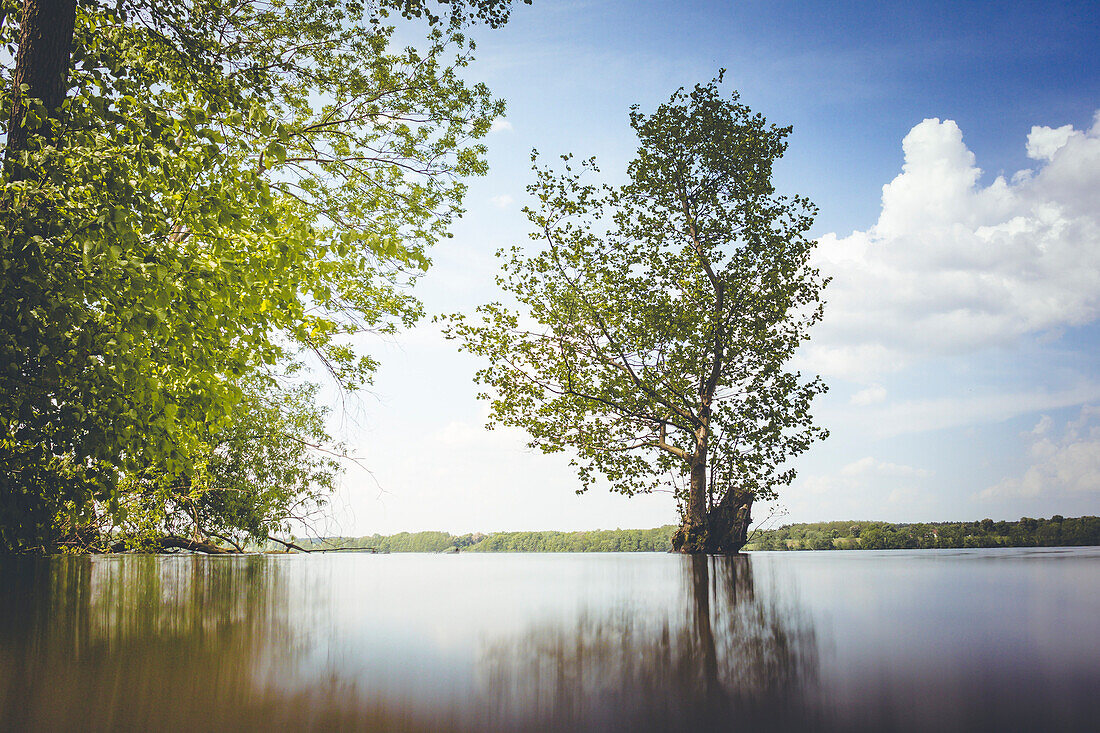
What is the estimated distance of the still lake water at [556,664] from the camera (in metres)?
1.30

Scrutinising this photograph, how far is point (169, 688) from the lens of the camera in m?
1.51

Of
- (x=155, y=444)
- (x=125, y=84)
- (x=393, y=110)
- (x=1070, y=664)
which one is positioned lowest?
(x=1070, y=664)

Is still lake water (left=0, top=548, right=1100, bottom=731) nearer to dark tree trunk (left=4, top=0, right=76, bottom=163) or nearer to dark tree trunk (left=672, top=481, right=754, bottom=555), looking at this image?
dark tree trunk (left=4, top=0, right=76, bottom=163)

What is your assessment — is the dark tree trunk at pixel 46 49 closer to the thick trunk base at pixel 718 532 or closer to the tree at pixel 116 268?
the tree at pixel 116 268

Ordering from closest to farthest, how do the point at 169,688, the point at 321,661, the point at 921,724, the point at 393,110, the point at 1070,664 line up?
the point at 921,724
the point at 169,688
the point at 1070,664
the point at 321,661
the point at 393,110

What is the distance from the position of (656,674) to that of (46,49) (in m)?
8.36

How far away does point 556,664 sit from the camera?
1.80 meters

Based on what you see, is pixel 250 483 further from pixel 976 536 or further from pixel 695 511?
pixel 976 536

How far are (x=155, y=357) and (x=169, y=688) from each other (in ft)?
14.7

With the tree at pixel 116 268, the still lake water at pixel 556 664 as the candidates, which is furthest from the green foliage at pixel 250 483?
the still lake water at pixel 556 664

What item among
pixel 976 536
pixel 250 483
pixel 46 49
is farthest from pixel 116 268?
pixel 976 536

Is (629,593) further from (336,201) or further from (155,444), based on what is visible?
(336,201)

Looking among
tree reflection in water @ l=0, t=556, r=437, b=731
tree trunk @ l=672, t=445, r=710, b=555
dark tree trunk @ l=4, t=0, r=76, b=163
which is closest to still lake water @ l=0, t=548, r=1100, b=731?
tree reflection in water @ l=0, t=556, r=437, b=731

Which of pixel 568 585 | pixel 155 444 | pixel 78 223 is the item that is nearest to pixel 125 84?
pixel 78 223
